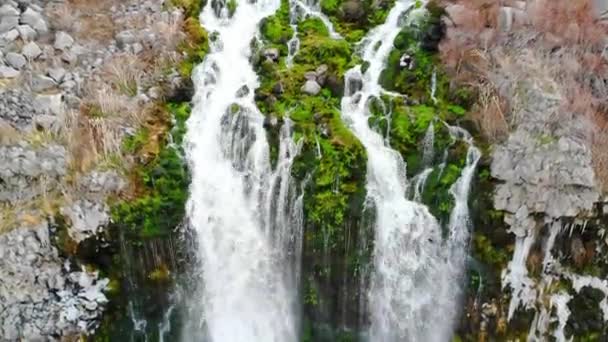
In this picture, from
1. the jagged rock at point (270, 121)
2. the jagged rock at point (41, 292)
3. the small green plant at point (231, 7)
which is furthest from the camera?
the small green plant at point (231, 7)

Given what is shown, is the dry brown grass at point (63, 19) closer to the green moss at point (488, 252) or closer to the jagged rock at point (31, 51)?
the jagged rock at point (31, 51)

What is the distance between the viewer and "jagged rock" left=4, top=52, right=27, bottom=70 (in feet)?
37.3

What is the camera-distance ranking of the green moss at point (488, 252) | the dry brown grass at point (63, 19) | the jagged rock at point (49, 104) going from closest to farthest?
1. the green moss at point (488, 252)
2. the jagged rock at point (49, 104)
3. the dry brown grass at point (63, 19)

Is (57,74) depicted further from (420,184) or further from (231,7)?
(420,184)

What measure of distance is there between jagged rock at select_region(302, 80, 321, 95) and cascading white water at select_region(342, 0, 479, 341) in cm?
170

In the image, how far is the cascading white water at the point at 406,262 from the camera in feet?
33.7

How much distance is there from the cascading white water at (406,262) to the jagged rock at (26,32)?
6.44 meters

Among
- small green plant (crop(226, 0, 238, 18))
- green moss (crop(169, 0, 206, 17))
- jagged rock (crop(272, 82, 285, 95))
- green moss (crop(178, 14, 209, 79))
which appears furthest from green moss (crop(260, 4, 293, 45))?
jagged rock (crop(272, 82, 285, 95))

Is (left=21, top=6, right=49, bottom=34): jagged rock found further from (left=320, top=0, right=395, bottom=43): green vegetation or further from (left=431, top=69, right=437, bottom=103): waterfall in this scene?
(left=431, top=69, right=437, bottom=103): waterfall

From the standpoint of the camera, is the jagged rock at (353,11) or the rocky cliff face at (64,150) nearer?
the rocky cliff face at (64,150)

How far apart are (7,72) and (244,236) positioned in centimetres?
496

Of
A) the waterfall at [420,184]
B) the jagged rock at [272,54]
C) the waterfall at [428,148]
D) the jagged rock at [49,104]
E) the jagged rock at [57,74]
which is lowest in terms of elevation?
the waterfall at [420,184]

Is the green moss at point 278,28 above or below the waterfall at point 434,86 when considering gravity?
above

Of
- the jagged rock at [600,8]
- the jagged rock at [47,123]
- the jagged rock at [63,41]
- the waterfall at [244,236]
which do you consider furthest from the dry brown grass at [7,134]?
the jagged rock at [600,8]
